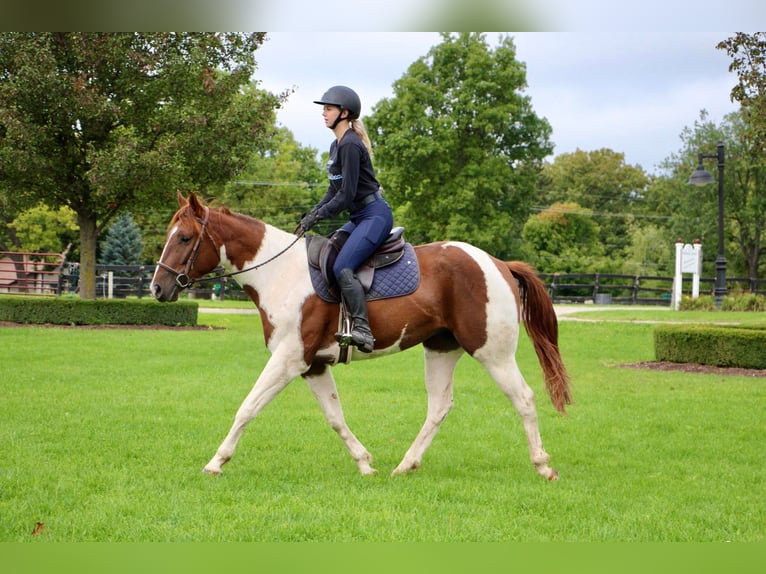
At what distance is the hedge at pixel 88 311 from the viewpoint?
2462cm

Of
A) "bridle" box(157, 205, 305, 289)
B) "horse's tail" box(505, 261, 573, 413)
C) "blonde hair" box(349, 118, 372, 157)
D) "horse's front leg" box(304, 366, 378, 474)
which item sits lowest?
"horse's front leg" box(304, 366, 378, 474)

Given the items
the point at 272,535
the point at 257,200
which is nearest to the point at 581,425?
the point at 272,535

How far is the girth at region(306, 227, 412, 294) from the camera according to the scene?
725 cm

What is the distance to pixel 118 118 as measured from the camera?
79.5 feet

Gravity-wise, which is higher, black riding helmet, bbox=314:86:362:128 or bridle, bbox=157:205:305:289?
black riding helmet, bbox=314:86:362:128

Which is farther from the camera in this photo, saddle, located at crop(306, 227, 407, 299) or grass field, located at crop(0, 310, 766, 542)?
saddle, located at crop(306, 227, 407, 299)

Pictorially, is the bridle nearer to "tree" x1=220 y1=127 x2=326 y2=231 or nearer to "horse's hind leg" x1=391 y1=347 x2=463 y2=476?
"horse's hind leg" x1=391 y1=347 x2=463 y2=476

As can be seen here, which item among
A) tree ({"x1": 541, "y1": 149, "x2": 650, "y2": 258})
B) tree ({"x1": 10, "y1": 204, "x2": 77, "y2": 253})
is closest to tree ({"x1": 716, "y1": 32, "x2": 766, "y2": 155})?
tree ({"x1": 10, "y1": 204, "x2": 77, "y2": 253})

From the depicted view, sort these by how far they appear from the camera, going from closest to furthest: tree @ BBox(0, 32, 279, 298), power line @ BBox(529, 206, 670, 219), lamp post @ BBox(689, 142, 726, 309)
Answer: tree @ BBox(0, 32, 279, 298)
lamp post @ BBox(689, 142, 726, 309)
power line @ BBox(529, 206, 670, 219)

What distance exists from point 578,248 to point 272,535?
214 feet

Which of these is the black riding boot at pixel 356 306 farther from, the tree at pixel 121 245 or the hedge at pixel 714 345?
the tree at pixel 121 245

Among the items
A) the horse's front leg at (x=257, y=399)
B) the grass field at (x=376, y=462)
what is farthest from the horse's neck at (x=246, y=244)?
the grass field at (x=376, y=462)

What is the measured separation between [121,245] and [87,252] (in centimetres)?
2502

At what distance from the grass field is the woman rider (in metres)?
1.50
